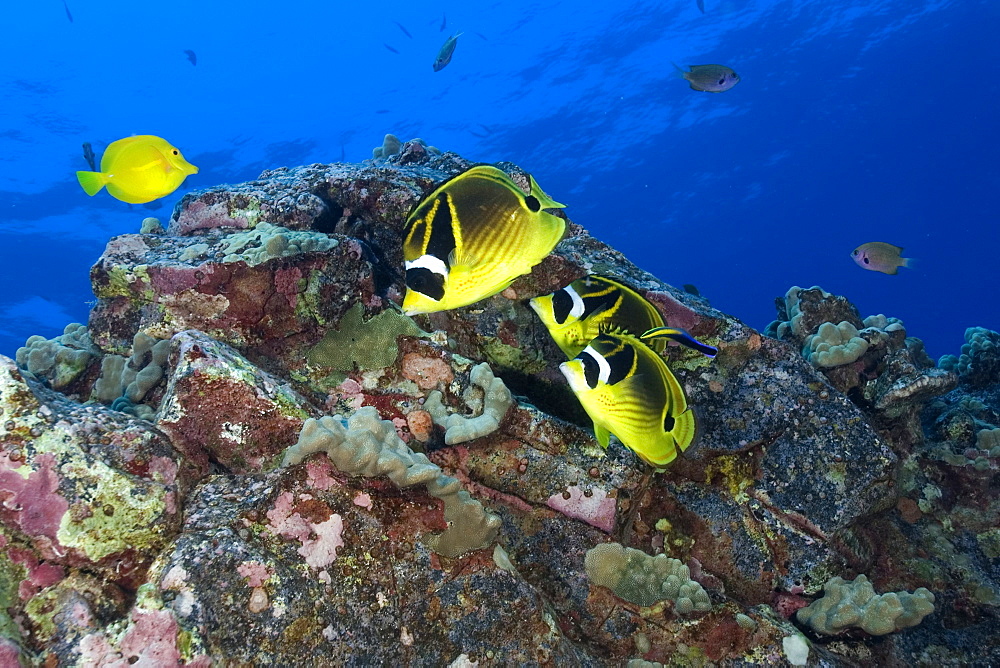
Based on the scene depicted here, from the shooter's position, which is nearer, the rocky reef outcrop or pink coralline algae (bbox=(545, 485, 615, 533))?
the rocky reef outcrop

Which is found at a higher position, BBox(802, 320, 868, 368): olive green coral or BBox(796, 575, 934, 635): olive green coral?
BBox(802, 320, 868, 368): olive green coral

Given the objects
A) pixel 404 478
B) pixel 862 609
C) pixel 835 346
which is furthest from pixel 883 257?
pixel 404 478

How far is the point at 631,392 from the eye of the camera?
6.27 ft

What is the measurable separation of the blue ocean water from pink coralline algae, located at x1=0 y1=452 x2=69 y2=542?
1624 inches

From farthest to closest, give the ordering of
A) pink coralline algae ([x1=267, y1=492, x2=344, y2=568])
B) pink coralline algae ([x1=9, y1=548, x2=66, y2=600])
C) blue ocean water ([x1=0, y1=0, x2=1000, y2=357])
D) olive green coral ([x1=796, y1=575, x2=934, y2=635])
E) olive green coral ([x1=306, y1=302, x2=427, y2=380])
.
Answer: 1. blue ocean water ([x1=0, y1=0, x2=1000, y2=357])
2. olive green coral ([x1=306, y1=302, x2=427, y2=380])
3. olive green coral ([x1=796, y1=575, x2=934, y2=635])
4. pink coralline algae ([x1=267, y1=492, x2=344, y2=568])
5. pink coralline algae ([x1=9, y1=548, x2=66, y2=600])

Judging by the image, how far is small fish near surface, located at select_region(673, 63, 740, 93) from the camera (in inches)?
307

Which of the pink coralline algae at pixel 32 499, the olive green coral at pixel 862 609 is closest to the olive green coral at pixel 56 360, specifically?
the pink coralline algae at pixel 32 499

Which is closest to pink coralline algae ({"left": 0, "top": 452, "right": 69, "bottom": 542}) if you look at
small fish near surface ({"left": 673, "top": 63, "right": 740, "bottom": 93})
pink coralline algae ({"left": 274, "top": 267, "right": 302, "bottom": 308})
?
pink coralline algae ({"left": 274, "top": 267, "right": 302, "bottom": 308})

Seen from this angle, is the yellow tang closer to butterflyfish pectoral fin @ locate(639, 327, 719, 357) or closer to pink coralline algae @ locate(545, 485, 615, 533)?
butterflyfish pectoral fin @ locate(639, 327, 719, 357)

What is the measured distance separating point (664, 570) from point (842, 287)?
115395 mm

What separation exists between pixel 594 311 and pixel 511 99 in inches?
2091

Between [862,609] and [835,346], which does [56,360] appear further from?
[835,346]

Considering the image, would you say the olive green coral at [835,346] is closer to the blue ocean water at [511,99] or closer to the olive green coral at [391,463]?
the olive green coral at [391,463]

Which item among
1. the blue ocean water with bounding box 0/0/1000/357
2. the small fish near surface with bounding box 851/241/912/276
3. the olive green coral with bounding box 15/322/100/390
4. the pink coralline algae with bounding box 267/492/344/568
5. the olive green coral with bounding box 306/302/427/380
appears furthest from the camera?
the blue ocean water with bounding box 0/0/1000/357
